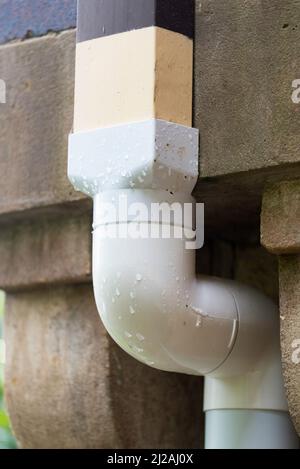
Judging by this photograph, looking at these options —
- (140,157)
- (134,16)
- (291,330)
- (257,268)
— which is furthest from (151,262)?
(257,268)

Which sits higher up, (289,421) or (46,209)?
(46,209)

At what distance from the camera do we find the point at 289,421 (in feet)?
7.66

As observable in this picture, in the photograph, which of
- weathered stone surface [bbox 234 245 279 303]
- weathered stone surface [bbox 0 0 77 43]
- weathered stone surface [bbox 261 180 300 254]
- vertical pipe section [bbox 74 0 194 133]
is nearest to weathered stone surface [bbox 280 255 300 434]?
weathered stone surface [bbox 261 180 300 254]

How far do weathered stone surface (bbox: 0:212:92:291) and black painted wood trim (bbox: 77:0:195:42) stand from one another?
472mm

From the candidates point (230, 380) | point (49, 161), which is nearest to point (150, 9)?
point (49, 161)

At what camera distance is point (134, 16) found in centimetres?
210

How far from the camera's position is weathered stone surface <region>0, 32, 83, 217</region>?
92.3 inches

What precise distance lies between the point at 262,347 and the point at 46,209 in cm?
58

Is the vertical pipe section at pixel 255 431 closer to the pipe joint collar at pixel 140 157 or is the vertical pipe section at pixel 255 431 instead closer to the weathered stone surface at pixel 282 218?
the weathered stone surface at pixel 282 218

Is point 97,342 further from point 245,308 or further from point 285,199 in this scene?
point 285,199

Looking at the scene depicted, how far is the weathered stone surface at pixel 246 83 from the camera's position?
198 cm

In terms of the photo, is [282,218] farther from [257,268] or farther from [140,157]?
[257,268]

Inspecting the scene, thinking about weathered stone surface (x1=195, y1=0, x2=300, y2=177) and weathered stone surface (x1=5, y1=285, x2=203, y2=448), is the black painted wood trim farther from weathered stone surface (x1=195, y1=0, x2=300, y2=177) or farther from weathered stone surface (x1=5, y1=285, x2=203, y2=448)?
weathered stone surface (x1=5, y1=285, x2=203, y2=448)

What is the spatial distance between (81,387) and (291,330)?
0.64 metres
